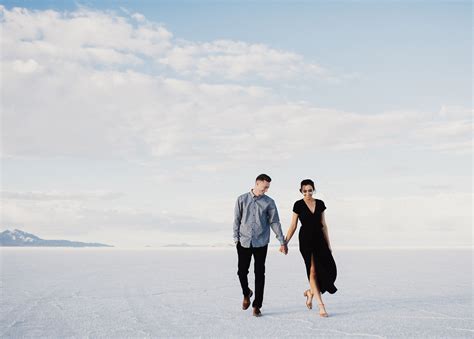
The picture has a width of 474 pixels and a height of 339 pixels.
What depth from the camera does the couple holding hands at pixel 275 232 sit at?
6320 mm

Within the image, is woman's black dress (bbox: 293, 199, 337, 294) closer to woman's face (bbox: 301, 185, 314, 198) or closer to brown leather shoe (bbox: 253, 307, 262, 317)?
woman's face (bbox: 301, 185, 314, 198)

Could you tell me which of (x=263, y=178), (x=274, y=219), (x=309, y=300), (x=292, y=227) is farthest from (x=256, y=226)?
(x=309, y=300)

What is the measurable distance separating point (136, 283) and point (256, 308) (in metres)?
4.16

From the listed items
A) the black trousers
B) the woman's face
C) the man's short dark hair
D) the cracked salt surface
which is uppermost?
the man's short dark hair

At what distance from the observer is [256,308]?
6113 mm

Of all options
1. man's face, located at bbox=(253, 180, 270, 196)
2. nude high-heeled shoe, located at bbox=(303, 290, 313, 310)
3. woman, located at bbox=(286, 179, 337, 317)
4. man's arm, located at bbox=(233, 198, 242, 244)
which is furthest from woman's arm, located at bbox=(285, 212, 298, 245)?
nude high-heeled shoe, located at bbox=(303, 290, 313, 310)

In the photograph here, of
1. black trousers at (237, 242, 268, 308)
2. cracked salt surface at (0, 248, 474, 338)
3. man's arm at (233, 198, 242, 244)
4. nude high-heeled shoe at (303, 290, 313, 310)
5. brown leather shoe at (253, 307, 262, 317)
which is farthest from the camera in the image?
nude high-heeled shoe at (303, 290, 313, 310)

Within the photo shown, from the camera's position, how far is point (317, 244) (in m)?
6.43

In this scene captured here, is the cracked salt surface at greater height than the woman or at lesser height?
lesser

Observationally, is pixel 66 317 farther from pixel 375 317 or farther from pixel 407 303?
pixel 407 303

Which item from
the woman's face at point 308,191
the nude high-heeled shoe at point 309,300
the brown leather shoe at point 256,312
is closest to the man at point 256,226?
the brown leather shoe at point 256,312

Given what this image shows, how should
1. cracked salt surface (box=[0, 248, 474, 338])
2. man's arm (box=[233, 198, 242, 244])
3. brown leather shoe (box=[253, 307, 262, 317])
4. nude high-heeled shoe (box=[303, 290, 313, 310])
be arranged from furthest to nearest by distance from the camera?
nude high-heeled shoe (box=[303, 290, 313, 310])
man's arm (box=[233, 198, 242, 244])
brown leather shoe (box=[253, 307, 262, 317])
cracked salt surface (box=[0, 248, 474, 338])

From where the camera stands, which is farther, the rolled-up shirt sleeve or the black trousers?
the rolled-up shirt sleeve

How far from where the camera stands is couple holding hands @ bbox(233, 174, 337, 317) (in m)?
6.32
